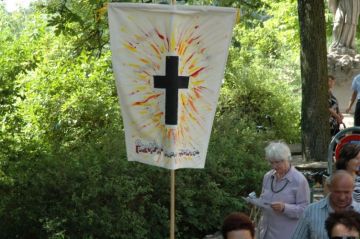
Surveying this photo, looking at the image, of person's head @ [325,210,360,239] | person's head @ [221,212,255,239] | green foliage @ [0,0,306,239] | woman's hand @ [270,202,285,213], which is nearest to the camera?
person's head @ [325,210,360,239]

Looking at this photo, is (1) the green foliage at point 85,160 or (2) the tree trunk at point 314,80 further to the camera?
(2) the tree trunk at point 314,80

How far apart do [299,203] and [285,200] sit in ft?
0.34

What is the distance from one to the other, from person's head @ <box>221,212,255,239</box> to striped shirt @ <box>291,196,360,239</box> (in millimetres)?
469

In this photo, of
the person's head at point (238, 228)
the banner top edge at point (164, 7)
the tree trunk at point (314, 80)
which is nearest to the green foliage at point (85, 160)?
the tree trunk at point (314, 80)

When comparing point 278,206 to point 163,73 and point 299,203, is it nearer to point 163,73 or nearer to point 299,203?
point 299,203

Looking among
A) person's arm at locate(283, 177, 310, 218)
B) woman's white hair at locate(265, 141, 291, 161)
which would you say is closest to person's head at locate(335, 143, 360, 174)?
person's arm at locate(283, 177, 310, 218)

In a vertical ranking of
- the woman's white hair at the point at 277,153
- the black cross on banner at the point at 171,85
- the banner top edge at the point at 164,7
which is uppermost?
the banner top edge at the point at 164,7

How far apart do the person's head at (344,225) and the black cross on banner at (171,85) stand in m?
2.20

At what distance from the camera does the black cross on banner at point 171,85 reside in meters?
5.89

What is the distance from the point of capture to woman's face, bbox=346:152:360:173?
18.9 ft

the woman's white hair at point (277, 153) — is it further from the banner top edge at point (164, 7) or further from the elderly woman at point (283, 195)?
the banner top edge at point (164, 7)

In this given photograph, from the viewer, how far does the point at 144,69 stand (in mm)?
5965

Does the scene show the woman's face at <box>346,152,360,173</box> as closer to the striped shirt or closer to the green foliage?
the striped shirt

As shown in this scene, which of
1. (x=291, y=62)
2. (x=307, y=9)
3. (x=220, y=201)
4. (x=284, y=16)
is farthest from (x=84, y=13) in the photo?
(x=284, y=16)
